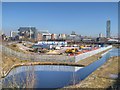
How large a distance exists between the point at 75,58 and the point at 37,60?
72.9 inches

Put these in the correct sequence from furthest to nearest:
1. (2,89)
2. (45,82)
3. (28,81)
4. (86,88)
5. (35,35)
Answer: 1. (35,35)
2. (45,82)
3. (86,88)
4. (2,89)
5. (28,81)

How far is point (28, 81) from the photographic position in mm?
3537

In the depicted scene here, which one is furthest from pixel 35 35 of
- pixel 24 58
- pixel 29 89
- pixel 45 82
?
pixel 29 89

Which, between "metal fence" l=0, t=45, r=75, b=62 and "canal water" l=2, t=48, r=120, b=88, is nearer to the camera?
"canal water" l=2, t=48, r=120, b=88

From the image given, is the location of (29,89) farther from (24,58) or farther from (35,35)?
(35,35)

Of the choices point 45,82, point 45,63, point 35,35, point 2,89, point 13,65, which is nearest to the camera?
point 2,89

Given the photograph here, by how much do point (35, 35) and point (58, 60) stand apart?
32.0 metres

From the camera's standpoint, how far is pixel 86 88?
4.79 m

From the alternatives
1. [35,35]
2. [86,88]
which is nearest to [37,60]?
[86,88]

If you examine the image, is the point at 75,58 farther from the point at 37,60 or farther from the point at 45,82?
the point at 45,82

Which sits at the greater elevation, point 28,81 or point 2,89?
point 28,81

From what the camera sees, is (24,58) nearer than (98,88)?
No

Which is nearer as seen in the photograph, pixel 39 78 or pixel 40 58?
pixel 39 78

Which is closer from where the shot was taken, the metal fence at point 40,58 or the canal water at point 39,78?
the canal water at point 39,78
